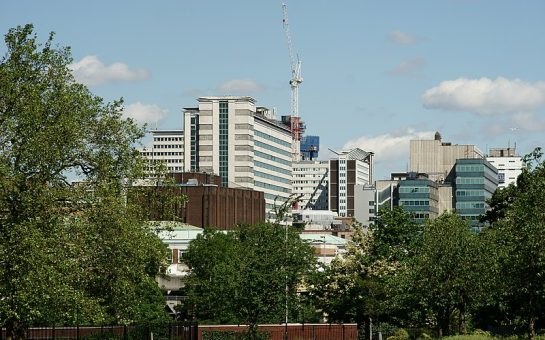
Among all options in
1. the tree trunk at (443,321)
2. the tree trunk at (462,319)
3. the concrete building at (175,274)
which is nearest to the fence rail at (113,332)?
the tree trunk at (443,321)

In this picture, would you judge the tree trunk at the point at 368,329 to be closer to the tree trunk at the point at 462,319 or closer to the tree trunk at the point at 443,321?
the tree trunk at the point at 443,321

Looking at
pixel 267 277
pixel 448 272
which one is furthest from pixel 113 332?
pixel 448 272

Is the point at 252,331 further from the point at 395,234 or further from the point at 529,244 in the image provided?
the point at 395,234

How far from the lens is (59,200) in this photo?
172 ft

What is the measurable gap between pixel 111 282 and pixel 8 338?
5741 millimetres

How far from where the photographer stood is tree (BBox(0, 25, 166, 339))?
50156 mm

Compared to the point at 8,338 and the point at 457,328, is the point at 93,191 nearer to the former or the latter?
the point at 8,338

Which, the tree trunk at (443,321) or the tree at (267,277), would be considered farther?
the tree trunk at (443,321)

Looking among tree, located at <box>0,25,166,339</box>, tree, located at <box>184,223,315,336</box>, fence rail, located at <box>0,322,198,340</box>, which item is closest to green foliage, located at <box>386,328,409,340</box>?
tree, located at <box>184,223,315,336</box>

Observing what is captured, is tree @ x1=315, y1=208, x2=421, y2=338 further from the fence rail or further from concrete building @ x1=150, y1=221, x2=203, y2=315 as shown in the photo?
the fence rail

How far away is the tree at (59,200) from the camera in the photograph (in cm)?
5016

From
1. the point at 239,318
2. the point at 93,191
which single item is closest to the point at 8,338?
the point at 93,191

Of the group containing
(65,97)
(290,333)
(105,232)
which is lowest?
(290,333)

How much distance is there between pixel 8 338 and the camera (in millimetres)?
53594
